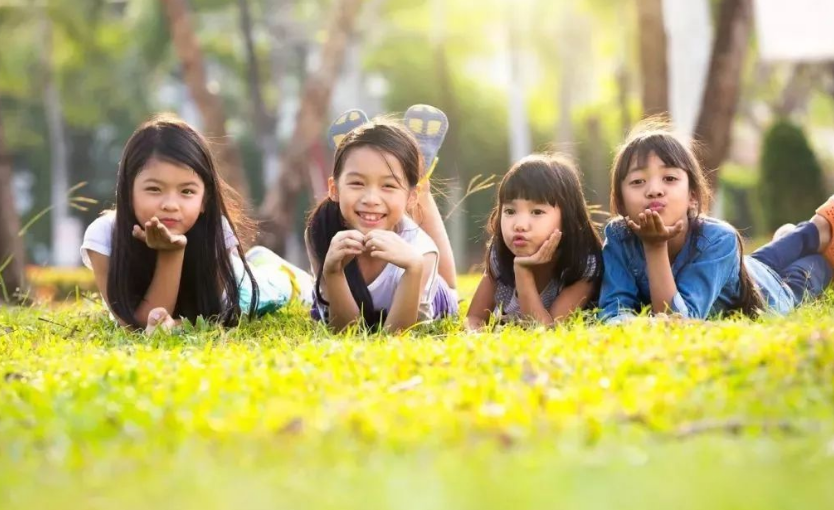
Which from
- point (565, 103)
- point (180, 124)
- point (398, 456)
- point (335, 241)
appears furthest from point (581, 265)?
A: point (565, 103)

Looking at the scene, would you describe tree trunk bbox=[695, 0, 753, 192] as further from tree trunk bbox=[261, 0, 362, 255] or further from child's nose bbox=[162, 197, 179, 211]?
child's nose bbox=[162, 197, 179, 211]

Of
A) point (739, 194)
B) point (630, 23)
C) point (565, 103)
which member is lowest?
point (739, 194)

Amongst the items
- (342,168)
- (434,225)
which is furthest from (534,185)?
(434,225)

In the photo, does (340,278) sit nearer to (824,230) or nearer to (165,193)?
(165,193)

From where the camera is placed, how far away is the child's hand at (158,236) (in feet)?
16.5

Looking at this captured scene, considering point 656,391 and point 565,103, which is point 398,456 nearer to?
point 656,391

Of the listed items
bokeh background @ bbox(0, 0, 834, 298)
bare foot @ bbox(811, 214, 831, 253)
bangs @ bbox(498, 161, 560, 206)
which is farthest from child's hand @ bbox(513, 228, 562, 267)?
bokeh background @ bbox(0, 0, 834, 298)

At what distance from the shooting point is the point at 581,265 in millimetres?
5500

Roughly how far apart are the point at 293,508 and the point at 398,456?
1.45 ft

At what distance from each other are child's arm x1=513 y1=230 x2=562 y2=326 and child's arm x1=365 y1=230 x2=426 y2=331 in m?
0.44

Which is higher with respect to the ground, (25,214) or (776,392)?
(776,392)

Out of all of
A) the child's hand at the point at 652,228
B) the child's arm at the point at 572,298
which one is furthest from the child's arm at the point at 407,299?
the child's hand at the point at 652,228

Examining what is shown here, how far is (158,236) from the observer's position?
5.11m

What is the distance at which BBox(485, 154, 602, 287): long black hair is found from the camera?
534cm
